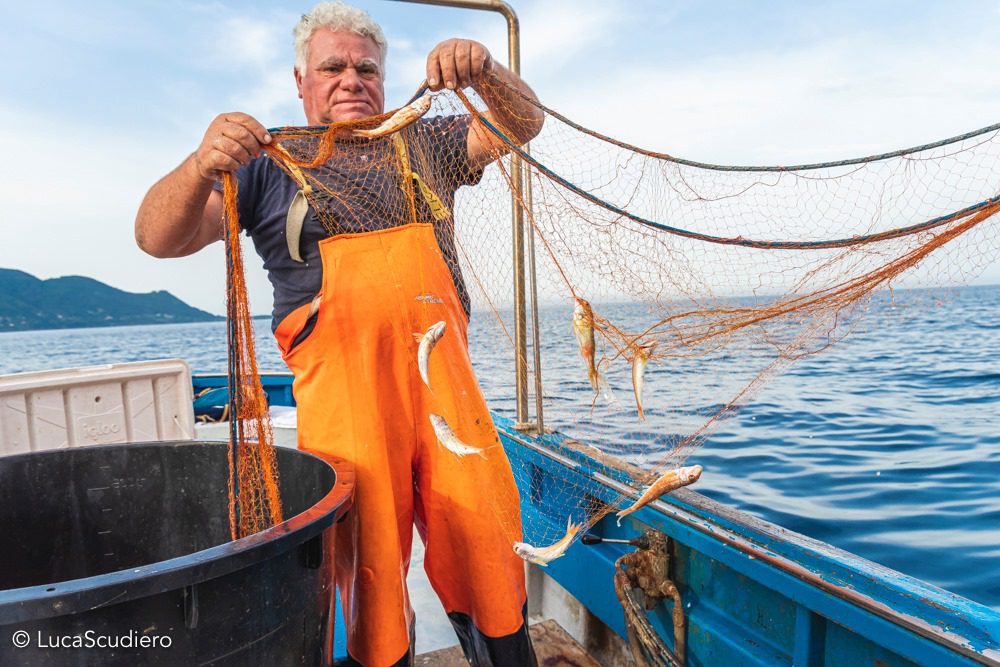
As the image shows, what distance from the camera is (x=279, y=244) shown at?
2.19 meters

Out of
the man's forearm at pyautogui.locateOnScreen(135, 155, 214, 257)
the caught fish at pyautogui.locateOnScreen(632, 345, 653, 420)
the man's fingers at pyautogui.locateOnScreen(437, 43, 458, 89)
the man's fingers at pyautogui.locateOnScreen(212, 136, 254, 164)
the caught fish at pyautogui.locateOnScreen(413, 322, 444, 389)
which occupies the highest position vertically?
the man's fingers at pyautogui.locateOnScreen(437, 43, 458, 89)

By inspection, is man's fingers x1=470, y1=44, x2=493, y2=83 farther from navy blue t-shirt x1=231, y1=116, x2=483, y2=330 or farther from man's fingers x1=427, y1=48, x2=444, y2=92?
navy blue t-shirt x1=231, y1=116, x2=483, y2=330

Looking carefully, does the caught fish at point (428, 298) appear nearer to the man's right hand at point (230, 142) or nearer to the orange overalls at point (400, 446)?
the orange overalls at point (400, 446)

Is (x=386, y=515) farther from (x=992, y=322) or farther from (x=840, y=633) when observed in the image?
(x=992, y=322)

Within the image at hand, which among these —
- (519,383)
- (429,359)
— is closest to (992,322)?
(519,383)

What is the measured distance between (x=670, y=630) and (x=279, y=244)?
2.10 metres

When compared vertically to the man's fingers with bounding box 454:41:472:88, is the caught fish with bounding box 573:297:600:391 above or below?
below

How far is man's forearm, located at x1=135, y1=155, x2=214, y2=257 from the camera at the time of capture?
74.1 inches

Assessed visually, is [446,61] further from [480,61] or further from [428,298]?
[428,298]

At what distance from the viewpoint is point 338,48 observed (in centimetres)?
234

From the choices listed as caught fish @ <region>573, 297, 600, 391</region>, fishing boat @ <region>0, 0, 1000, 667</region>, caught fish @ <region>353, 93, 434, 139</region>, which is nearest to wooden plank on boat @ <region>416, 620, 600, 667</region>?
fishing boat @ <region>0, 0, 1000, 667</region>

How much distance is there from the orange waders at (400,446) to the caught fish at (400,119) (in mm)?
331

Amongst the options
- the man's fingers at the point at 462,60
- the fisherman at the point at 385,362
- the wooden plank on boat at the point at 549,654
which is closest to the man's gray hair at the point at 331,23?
the fisherman at the point at 385,362

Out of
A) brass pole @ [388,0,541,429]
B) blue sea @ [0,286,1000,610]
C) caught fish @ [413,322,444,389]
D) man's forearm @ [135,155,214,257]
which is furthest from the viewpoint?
brass pole @ [388,0,541,429]
